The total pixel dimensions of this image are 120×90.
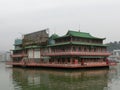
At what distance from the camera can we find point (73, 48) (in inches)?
2323

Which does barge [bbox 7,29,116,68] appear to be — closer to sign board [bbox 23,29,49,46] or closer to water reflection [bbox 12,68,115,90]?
sign board [bbox 23,29,49,46]

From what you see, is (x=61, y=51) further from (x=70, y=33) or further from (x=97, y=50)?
(x=97, y=50)

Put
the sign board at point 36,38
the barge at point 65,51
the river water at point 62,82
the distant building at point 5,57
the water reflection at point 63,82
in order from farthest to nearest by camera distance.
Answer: the distant building at point 5,57 < the sign board at point 36,38 < the barge at point 65,51 < the river water at point 62,82 < the water reflection at point 63,82

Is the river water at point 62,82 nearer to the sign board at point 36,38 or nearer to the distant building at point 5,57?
the sign board at point 36,38

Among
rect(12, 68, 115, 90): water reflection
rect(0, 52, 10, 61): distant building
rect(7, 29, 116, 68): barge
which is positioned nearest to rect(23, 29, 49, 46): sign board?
rect(7, 29, 116, 68): barge

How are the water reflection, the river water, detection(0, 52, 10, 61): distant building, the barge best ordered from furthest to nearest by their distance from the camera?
detection(0, 52, 10, 61): distant building → the barge → the river water → the water reflection

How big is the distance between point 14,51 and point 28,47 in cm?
1789

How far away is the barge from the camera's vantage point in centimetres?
5806

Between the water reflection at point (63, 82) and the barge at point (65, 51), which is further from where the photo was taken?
the barge at point (65, 51)

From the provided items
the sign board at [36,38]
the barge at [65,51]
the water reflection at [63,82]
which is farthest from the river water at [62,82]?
the sign board at [36,38]

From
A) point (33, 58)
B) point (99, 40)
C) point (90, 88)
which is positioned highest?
point (99, 40)

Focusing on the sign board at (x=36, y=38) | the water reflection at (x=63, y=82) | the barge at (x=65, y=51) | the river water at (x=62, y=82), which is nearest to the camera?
the water reflection at (x=63, y=82)

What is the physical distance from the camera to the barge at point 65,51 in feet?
190

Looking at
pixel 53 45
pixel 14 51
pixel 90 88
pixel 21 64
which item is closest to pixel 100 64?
pixel 53 45
